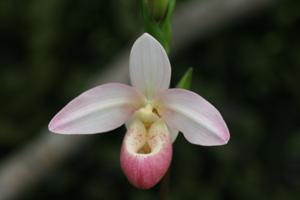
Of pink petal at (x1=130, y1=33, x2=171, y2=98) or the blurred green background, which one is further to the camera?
the blurred green background

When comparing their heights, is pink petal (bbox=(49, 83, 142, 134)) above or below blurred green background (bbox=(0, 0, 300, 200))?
above

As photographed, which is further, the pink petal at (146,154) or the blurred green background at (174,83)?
the blurred green background at (174,83)

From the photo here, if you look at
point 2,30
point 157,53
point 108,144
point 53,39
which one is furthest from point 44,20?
point 157,53

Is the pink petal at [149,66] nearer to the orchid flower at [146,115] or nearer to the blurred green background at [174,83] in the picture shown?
the orchid flower at [146,115]

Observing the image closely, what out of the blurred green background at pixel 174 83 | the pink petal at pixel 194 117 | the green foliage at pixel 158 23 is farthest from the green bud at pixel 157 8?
the blurred green background at pixel 174 83

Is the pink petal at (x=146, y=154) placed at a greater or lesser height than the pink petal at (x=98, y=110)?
lesser

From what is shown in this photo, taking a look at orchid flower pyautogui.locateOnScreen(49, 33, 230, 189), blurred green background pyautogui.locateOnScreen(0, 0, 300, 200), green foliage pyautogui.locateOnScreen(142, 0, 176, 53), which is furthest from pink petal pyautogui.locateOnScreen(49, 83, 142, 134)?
blurred green background pyautogui.locateOnScreen(0, 0, 300, 200)

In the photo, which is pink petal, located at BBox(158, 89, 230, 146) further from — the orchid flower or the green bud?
the green bud
